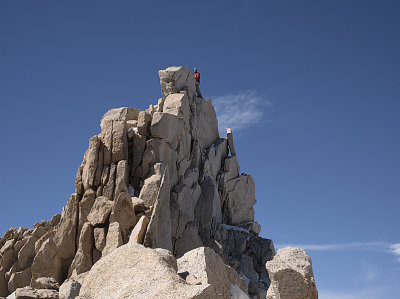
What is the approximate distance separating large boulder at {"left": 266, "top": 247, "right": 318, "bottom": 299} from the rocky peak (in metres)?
3.78

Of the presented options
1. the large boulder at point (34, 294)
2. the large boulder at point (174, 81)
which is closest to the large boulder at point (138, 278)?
the large boulder at point (34, 294)

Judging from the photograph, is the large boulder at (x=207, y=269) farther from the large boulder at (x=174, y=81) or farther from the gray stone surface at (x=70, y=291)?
the large boulder at (x=174, y=81)

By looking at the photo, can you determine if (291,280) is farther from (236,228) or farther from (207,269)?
(236,228)

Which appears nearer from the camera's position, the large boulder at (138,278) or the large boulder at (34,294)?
the large boulder at (138,278)

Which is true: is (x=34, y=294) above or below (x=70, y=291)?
above

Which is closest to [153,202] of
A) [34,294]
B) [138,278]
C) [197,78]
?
[34,294]

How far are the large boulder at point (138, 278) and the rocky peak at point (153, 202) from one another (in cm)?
487

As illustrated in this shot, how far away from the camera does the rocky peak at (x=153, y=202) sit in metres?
33.8

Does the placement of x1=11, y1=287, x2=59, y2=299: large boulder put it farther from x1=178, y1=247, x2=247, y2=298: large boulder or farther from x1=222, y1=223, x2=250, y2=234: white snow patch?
x1=222, y1=223, x2=250, y2=234: white snow patch

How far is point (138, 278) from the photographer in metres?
9.85

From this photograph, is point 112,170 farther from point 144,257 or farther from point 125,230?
point 144,257

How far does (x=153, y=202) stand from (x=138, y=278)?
1015 inches

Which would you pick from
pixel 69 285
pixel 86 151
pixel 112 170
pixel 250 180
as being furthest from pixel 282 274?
pixel 250 180

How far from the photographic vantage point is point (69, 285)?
1542 cm
